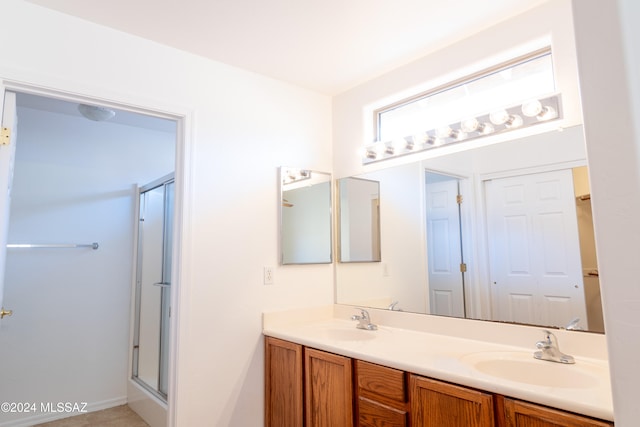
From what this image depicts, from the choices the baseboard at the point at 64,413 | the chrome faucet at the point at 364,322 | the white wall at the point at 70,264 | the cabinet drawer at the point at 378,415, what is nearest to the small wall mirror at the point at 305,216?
the chrome faucet at the point at 364,322

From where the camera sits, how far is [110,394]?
3.10 m

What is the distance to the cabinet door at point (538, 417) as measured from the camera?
1096 millimetres

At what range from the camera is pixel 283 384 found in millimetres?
2113

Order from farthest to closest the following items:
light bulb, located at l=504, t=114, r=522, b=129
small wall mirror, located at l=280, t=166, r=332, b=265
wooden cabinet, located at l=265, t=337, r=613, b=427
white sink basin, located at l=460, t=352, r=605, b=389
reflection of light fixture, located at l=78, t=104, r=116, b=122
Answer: reflection of light fixture, located at l=78, t=104, r=116, b=122, small wall mirror, located at l=280, t=166, r=332, b=265, light bulb, located at l=504, t=114, r=522, b=129, white sink basin, located at l=460, t=352, r=605, b=389, wooden cabinet, located at l=265, t=337, r=613, b=427

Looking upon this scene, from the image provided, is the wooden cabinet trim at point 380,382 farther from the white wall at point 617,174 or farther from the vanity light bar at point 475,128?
the vanity light bar at point 475,128

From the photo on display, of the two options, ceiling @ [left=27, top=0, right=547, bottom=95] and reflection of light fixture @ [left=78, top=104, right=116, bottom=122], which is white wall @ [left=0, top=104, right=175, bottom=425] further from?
ceiling @ [left=27, top=0, right=547, bottom=95]

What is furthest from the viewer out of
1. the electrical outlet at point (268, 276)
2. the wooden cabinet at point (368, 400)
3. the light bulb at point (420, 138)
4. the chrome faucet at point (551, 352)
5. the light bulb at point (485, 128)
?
the electrical outlet at point (268, 276)

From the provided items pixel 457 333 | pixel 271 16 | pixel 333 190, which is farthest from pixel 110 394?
pixel 271 16

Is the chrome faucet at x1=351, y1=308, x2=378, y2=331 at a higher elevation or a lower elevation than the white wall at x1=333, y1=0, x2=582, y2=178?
lower

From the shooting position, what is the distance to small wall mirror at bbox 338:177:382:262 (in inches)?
97.7

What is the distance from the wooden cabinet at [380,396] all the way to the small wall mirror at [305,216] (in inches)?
35.8

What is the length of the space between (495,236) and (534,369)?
2.03 feet

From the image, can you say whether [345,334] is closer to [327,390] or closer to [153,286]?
[327,390]

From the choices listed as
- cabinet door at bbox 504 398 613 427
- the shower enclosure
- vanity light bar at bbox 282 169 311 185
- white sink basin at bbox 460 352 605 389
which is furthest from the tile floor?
cabinet door at bbox 504 398 613 427
